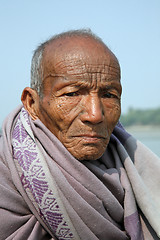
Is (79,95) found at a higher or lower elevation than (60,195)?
higher

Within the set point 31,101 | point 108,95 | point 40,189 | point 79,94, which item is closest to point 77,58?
point 79,94

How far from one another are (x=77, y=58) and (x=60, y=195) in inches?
35.4

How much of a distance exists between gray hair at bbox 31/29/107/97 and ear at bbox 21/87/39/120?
4cm

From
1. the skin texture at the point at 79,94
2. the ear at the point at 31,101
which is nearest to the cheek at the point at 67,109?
the skin texture at the point at 79,94

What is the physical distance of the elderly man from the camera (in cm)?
183

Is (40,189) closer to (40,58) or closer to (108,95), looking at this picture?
(108,95)

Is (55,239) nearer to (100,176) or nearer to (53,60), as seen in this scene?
(100,176)

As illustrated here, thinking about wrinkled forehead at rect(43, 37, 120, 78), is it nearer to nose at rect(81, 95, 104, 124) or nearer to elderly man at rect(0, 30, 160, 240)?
elderly man at rect(0, 30, 160, 240)

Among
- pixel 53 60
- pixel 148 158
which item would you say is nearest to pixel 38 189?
pixel 53 60

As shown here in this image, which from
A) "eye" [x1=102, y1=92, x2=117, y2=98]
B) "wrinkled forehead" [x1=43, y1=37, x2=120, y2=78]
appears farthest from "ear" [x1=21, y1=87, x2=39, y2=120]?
"eye" [x1=102, y1=92, x2=117, y2=98]

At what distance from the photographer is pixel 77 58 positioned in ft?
6.54

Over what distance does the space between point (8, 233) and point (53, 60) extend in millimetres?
1162

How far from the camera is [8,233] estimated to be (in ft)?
6.06

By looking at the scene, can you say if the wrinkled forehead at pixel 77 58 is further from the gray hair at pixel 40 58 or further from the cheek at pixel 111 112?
the cheek at pixel 111 112
